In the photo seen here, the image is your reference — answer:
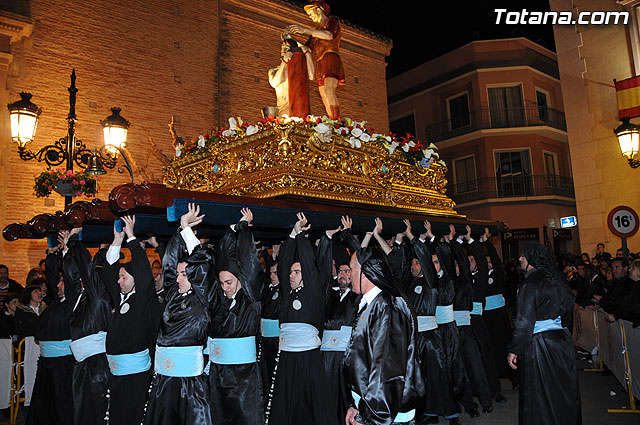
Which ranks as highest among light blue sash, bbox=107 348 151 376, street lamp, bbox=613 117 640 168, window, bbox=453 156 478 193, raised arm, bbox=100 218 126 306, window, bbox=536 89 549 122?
window, bbox=536 89 549 122

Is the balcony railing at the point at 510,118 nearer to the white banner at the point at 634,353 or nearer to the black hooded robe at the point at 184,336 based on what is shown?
the white banner at the point at 634,353

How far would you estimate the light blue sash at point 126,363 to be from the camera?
4309 mm

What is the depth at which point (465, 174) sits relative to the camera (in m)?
21.6

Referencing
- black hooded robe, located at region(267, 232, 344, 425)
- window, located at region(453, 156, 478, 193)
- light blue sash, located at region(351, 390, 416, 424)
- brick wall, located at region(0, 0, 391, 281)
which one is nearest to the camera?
light blue sash, located at region(351, 390, 416, 424)

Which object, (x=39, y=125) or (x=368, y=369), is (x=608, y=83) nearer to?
(x=368, y=369)

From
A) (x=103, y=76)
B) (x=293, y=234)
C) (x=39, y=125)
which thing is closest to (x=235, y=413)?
(x=293, y=234)

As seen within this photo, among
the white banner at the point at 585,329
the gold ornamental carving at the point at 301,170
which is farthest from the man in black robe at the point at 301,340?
the white banner at the point at 585,329

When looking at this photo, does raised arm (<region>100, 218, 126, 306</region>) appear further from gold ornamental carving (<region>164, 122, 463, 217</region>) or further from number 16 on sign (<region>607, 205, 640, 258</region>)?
number 16 on sign (<region>607, 205, 640, 258</region>)

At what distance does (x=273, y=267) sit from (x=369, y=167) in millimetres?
1728

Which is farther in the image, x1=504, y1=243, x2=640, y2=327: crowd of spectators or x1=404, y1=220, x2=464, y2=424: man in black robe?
x1=504, y1=243, x2=640, y2=327: crowd of spectators

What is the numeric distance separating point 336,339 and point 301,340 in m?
0.62

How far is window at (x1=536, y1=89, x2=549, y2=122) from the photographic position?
20984 millimetres

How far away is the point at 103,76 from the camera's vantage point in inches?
437

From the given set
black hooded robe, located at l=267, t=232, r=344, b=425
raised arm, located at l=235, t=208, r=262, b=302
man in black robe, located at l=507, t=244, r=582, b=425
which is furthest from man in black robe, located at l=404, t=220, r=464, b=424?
raised arm, located at l=235, t=208, r=262, b=302
